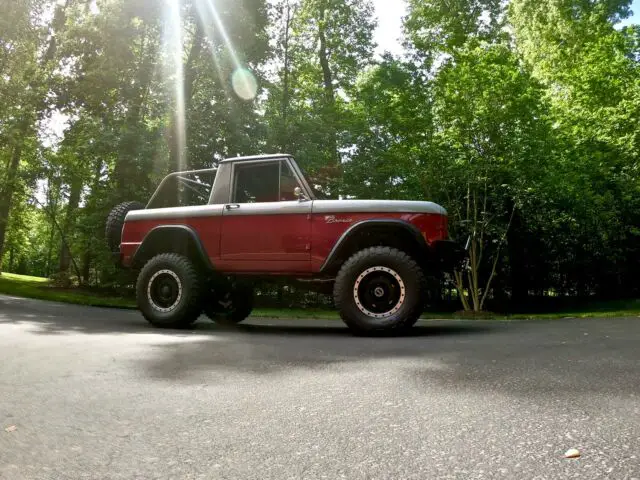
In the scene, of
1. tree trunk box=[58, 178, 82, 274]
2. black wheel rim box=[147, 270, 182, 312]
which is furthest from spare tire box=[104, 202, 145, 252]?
tree trunk box=[58, 178, 82, 274]

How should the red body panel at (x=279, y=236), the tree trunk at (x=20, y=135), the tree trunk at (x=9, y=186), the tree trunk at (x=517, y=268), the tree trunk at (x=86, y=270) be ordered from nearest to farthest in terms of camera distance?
the red body panel at (x=279, y=236) → the tree trunk at (x=517, y=268) → the tree trunk at (x=20, y=135) → the tree trunk at (x=86, y=270) → the tree trunk at (x=9, y=186)

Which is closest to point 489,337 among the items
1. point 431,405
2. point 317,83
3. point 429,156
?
point 431,405

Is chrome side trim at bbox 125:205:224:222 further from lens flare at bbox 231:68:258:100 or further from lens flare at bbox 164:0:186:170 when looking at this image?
lens flare at bbox 231:68:258:100

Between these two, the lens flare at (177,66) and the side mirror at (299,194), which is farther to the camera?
the lens flare at (177,66)

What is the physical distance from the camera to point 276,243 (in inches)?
295

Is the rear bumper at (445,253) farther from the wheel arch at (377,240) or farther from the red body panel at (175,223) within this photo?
the red body panel at (175,223)

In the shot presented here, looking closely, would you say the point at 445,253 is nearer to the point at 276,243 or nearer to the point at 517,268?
the point at 276,243

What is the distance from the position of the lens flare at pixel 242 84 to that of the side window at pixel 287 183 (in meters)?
13.4

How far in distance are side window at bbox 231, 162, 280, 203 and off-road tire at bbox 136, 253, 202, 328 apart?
1.23 metres

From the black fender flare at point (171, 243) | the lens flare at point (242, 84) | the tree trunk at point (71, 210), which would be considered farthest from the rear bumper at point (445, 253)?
the tree trunk at point (71, 210)

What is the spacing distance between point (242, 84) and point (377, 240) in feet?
48.1

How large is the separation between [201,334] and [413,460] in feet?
17.6

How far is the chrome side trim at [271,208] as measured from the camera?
7406mm

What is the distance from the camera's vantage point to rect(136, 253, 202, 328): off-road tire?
26.0 ft
